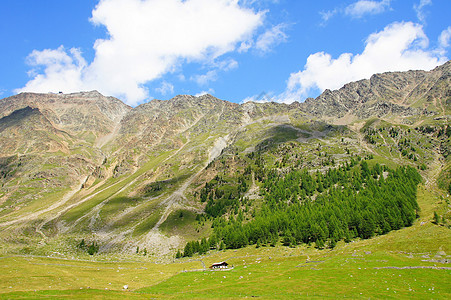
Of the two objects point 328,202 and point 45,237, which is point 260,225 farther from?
point 45,237

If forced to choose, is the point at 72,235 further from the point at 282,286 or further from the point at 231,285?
the point at 282,286

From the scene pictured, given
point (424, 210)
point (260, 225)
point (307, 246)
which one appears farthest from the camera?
point (260, 225)

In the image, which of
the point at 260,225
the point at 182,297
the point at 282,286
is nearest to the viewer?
the point at 182,297

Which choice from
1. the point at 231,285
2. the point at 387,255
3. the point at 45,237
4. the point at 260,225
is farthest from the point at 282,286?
the point at 45,237

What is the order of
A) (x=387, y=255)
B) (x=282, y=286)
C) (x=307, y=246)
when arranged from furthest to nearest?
(x=307, y=246) < (x=387, y=255) < (x=282, y=286)

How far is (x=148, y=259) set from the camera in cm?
13825

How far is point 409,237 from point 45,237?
227099 millimetres

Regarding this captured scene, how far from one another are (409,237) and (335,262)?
39.7m

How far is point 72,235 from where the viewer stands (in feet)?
599

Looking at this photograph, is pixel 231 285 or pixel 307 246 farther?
pixel 307 246

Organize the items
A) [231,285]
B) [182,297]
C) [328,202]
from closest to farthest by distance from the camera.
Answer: [182,297] < [231,285] < [328,202]

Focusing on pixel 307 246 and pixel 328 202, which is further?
pixel 328 202

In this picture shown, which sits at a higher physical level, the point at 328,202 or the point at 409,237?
the point at 328,202

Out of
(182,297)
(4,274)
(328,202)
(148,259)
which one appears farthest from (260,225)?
(4,274)
